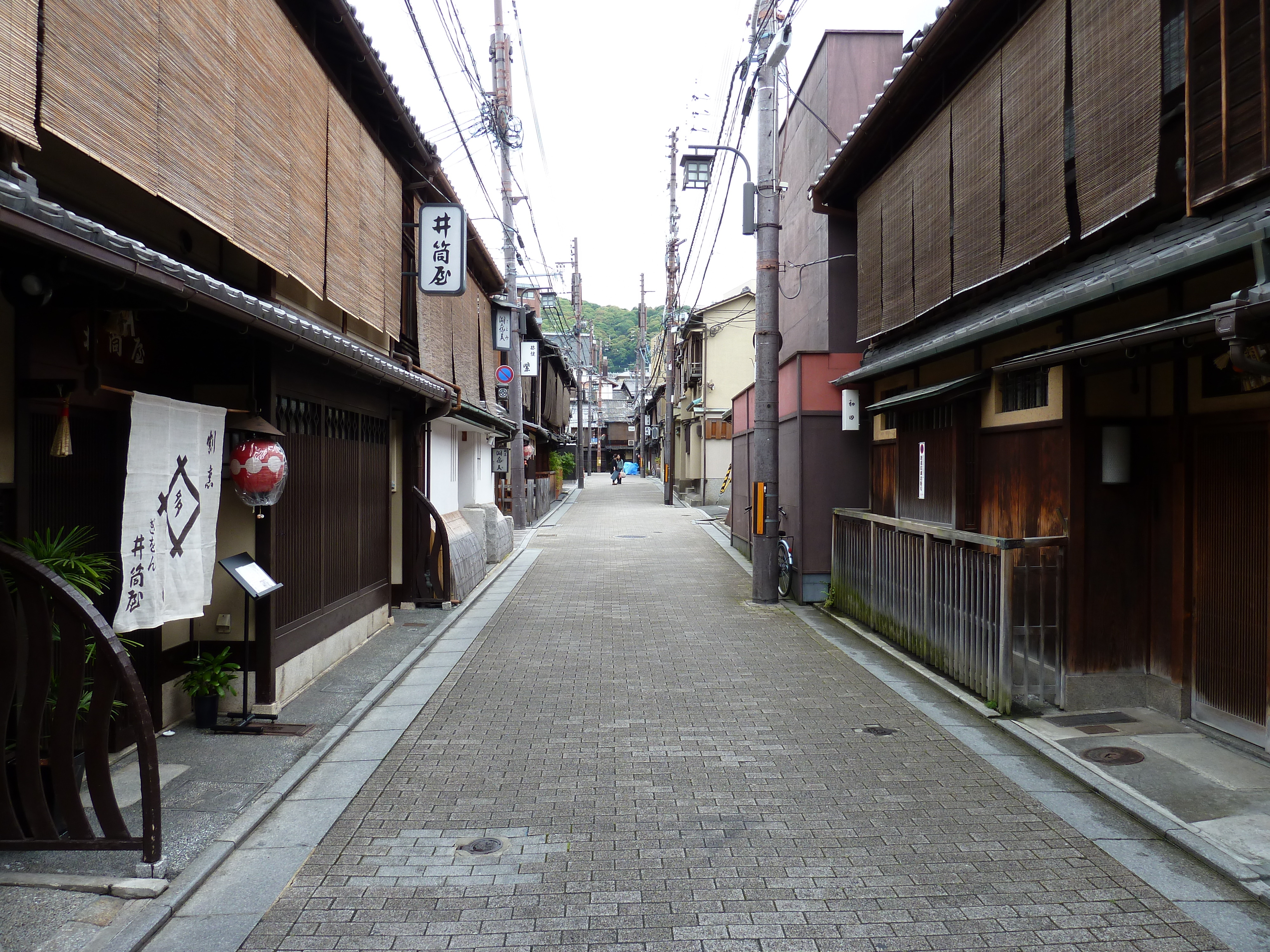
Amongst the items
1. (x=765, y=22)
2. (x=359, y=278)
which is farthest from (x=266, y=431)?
(x=765, y=22)

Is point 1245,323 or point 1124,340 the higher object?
point 1124,340

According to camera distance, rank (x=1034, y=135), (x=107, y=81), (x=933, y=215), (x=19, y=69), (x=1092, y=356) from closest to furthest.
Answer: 1. (x=19, y=69)
2. (x=107, y=81)
3. (x=1092, y=356)
4. (x=1034, y=135)
5. (x=933, y=215)

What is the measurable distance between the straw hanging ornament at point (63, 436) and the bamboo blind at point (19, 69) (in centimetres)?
175

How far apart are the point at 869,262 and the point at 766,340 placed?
229 centimetres

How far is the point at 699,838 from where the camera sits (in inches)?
212

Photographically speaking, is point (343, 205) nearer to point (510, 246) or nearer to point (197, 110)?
point (197, 110)

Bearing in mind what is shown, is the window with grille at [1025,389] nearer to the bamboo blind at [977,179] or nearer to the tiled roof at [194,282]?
the bamboo blind at [977,179]

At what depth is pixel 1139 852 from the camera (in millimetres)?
5121

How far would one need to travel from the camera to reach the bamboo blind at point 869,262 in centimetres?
1280

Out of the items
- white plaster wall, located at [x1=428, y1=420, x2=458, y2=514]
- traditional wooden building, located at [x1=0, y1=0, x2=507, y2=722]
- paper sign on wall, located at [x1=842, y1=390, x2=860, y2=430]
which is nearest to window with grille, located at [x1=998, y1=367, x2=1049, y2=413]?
paper sign on wall, located at [x1=842, y1=390, x2=860, y2=430]

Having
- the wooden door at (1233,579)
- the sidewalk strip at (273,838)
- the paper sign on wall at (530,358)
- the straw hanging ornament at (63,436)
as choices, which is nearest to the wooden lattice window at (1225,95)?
the wooden door at (1233,579)

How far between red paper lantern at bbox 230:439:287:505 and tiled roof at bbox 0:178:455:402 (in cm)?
105

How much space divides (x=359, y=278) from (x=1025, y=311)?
7833mm

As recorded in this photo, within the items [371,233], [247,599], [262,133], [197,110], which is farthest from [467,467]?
[197,110]
